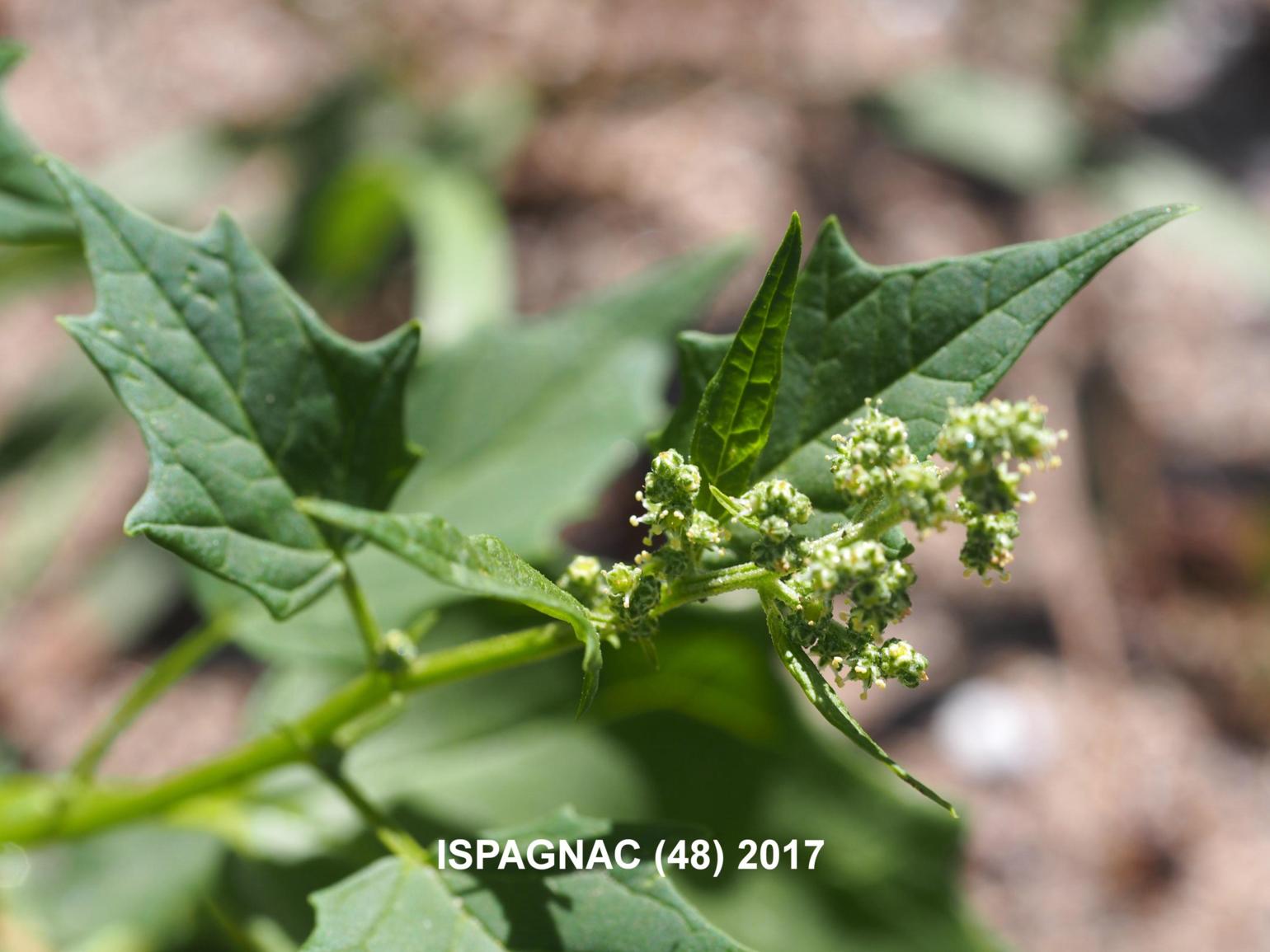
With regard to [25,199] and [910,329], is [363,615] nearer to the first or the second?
[910,329]

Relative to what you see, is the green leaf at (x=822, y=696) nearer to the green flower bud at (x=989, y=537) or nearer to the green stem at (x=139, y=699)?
the green flower bud at (x=989, y=537)

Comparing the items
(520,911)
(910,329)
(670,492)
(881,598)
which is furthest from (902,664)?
(520,911)

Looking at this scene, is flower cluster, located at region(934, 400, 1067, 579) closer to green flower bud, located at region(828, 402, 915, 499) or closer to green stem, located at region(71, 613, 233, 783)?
green flower bud, located at region(828, 402, 915, 499)

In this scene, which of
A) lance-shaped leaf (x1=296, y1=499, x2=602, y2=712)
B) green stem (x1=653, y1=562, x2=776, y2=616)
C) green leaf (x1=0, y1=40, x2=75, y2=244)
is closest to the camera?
lance-shaped leaf (x1=296, y1=499, x2=602, y2=712)

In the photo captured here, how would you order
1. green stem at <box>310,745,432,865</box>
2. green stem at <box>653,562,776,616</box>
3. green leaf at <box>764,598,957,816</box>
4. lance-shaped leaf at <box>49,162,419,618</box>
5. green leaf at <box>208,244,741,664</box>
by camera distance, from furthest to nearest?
1. green leaf at <box>208,244,741,664</box>
2. green stem at <box>310,745,432,865</box>
3. lance-shaped leaf at <box>49,162,419,618</box>
4. green stem at <box>653,562,776,616</box>
5. green leaf at <box>764,598,957,816</box>

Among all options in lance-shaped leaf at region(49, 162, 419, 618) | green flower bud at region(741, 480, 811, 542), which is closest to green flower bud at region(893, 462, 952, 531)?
green flower bud at region(741, 480, 811, 542)

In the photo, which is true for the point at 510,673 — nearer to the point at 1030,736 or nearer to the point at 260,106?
the point at 1030,736

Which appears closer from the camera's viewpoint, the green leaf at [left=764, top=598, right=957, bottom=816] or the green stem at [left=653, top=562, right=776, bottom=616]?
the green leaf at [left=764, top=598, right=957, bottom=816]

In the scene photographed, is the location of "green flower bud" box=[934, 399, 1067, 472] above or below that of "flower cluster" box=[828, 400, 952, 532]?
above
